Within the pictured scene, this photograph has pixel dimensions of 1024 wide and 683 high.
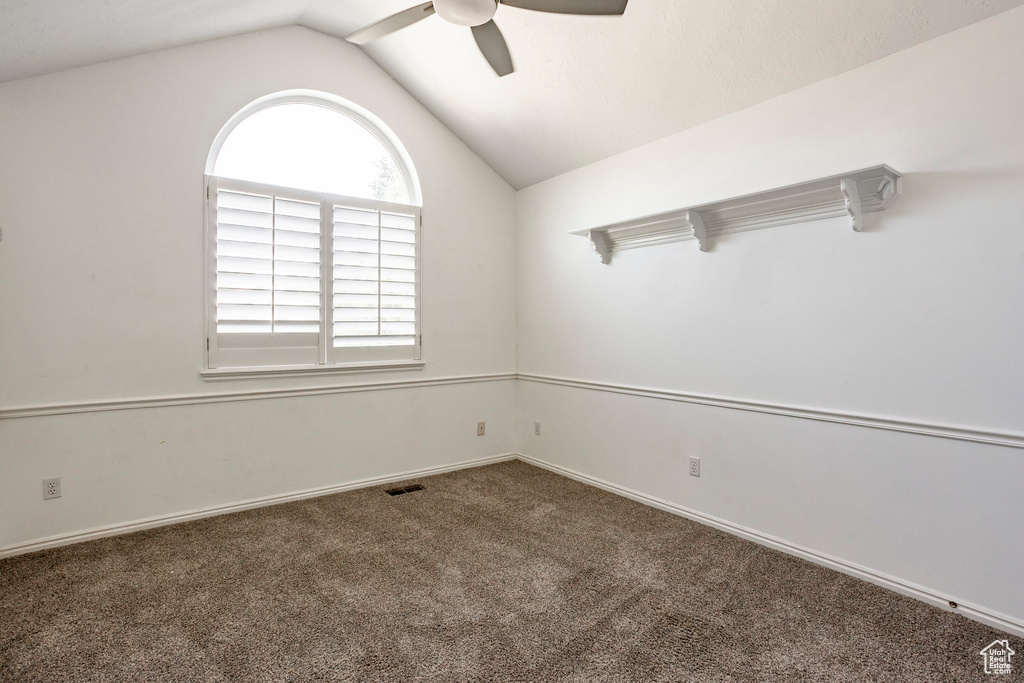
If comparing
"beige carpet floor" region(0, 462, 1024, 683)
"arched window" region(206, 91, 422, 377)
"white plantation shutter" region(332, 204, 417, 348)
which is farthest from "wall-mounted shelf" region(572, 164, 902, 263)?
"beige carpet floor" region(0, 462, 1024, 683)

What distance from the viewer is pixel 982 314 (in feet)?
6.49

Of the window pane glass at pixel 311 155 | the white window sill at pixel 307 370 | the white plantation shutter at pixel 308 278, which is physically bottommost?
the white window sill at pixel 307 370

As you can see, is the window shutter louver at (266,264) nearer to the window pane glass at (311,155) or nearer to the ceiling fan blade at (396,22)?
the window pane glass at (311,155)

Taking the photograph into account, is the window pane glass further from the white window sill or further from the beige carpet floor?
the beige carpet floor

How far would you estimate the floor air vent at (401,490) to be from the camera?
3502 millimetres

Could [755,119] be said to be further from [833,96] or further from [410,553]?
[410,553]

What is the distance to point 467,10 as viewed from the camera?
6.64 ft

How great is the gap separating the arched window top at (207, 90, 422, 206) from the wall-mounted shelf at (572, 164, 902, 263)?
61.0 inches

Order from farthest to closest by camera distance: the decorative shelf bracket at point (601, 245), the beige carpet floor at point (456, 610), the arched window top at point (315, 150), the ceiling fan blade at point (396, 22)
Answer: the decorative shelf bracket at point (601, 245)
the arched window top at point (315, 150)
the ceiling fan blade at point (396, 22)
the beige carpet floor at point (456, 610)

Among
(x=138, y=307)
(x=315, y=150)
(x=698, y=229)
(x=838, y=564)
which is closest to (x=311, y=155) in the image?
(x=315, y=150)

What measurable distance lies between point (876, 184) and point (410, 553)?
2.74m

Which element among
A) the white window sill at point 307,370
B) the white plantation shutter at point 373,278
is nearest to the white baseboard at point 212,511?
the white window sill at point 307,370

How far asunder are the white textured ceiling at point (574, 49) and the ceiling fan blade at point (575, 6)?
59 centimetres

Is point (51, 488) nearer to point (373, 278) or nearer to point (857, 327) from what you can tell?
point (373, 278)
